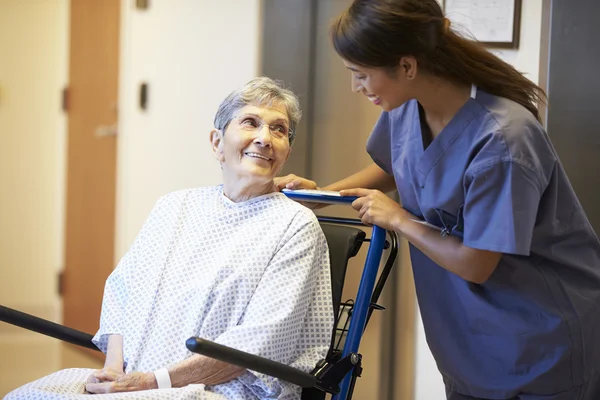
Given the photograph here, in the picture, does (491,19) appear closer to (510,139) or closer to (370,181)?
(370,181)

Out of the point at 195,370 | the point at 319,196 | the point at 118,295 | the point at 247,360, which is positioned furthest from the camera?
the point at 118,295

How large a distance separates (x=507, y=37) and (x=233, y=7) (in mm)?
1117

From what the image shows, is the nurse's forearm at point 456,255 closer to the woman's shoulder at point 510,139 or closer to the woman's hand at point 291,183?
the woman's shoulder at point 510,139

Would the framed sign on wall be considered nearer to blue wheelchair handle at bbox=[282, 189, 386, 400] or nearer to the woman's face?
the woman's face

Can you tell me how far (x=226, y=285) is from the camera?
1.64m

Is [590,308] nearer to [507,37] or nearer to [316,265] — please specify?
[316,265]

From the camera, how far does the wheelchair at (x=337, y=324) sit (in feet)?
4.63

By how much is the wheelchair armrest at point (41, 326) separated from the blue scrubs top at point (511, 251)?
0.87m

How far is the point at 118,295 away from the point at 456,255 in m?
0.85

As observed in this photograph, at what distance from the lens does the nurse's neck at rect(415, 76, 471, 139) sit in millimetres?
1483

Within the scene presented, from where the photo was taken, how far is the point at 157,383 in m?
1.53

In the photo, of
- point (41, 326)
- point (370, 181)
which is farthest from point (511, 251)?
point (41, 326)

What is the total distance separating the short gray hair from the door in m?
1.93

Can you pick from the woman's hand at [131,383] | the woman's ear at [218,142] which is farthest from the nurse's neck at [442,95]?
the woman's hand at [131,383]
